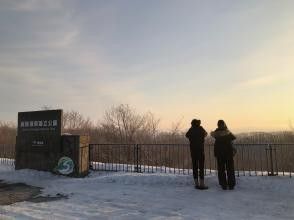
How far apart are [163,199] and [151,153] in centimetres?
1586

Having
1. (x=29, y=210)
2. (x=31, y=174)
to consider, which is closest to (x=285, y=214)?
(x=29, y=210)

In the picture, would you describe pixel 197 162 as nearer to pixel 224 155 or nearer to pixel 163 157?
pixel 224 155

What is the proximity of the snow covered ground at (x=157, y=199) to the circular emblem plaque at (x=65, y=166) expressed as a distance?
120 centimetres

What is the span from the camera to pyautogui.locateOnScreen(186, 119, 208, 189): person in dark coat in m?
11.8

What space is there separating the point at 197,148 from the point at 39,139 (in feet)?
25.5

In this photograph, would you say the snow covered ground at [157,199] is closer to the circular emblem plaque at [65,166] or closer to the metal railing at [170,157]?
the circular emblem plaque at [65,166]

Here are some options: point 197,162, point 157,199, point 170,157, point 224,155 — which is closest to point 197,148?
point 197,162

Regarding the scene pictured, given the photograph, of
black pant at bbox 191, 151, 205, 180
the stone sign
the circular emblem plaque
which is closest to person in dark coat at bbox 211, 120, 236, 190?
black pant at bbox 191, 151, 205, 180

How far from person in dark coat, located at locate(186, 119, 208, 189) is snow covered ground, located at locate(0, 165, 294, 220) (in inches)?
14.9

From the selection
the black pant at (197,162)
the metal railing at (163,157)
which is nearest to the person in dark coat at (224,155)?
the black pant at (197,162)

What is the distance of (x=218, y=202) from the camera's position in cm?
994

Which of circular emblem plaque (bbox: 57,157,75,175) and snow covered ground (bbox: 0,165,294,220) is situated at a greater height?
circular emblem plaque (bbox: 57,157,75,175)

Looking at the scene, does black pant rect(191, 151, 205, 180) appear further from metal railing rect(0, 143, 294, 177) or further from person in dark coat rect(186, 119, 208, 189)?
metal railing rect(0, 143, 294, 177)

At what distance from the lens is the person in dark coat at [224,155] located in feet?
37.8
